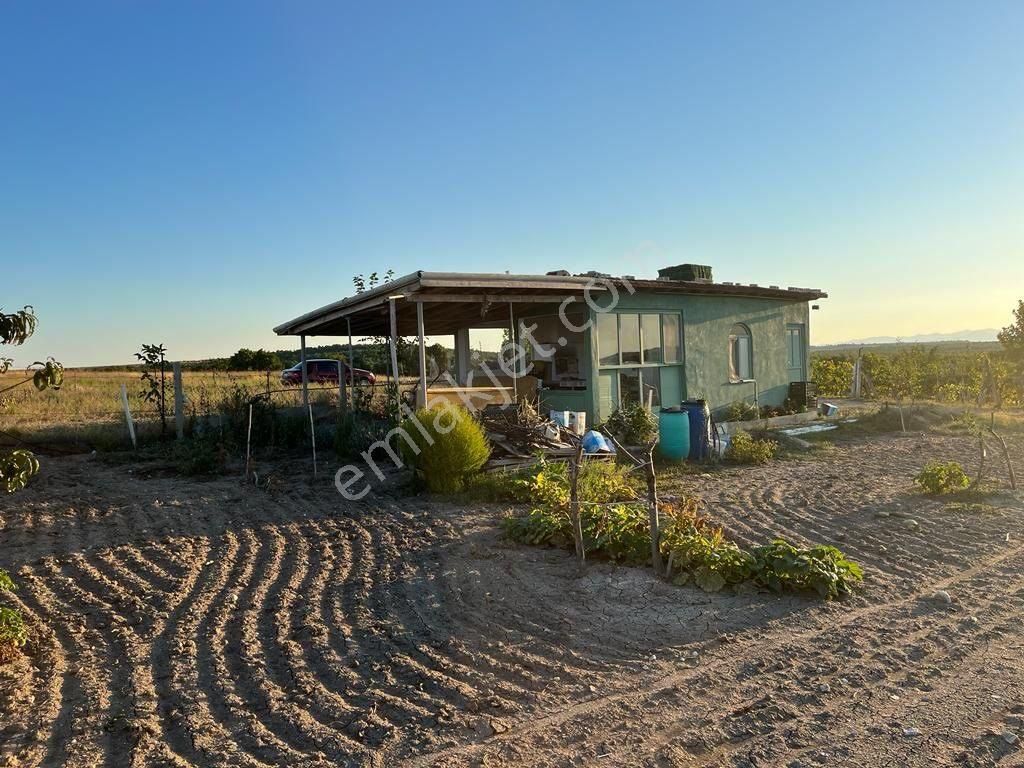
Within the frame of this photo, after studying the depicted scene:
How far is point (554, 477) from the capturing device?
7652 millimetres

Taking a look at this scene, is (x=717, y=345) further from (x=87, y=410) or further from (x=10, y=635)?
(x=87, y=410)

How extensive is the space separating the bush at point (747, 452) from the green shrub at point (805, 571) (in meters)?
5.77

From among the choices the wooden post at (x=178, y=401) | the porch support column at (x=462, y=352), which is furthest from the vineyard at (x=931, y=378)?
the wooden post at (x=178, y=401)

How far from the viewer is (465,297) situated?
9.37m

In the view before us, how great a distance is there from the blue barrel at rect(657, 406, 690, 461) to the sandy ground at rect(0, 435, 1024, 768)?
11.2ft

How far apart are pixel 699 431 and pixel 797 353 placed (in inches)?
288

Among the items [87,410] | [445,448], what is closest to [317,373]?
[87,410]

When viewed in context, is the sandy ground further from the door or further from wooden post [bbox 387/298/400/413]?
the door

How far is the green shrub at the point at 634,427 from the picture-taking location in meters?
10.8

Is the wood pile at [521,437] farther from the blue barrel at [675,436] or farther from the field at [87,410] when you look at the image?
the field at [87,410]

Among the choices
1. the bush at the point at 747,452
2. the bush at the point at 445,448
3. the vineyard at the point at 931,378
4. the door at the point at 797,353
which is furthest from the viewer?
the vineyard at the point at 931,378

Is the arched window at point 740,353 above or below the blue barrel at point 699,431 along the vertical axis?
above

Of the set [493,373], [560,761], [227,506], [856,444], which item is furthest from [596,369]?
[560,761]

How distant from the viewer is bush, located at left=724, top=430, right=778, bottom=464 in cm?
1045
